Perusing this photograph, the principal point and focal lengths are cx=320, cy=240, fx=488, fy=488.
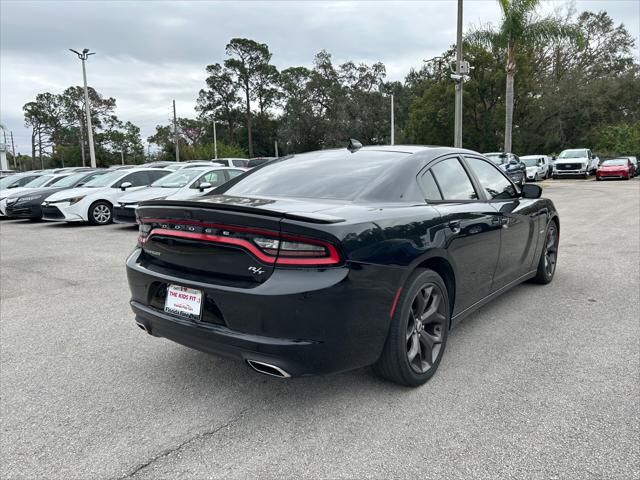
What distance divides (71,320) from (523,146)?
43857 millimetres

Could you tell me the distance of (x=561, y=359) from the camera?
3426 mm

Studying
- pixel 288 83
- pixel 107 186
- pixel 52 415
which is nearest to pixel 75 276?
pixel 52 415

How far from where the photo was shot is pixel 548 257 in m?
5.42

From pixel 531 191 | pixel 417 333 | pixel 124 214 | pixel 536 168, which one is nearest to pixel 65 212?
pixel 124 214

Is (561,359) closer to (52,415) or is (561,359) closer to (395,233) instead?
(395,233)

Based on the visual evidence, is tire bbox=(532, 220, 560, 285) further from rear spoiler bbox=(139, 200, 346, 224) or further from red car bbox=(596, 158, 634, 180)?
red car bbox=(596, 158, 634, 180)

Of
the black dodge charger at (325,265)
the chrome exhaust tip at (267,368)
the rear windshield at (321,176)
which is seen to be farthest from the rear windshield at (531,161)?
the chrome exhaust tip at (267,368)

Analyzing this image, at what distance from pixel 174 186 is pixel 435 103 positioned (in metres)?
33.3

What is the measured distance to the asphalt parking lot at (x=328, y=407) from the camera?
231cm

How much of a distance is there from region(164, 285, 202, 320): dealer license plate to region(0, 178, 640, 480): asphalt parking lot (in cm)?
57

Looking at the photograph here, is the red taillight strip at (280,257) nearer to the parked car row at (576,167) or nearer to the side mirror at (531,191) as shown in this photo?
the side mirror at (531,191)

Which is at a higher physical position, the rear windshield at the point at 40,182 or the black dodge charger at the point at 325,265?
the rear windshield at the point at 40,182

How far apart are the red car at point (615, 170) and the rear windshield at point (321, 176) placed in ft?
91.5

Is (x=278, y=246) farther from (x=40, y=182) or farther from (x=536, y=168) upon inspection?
(x=536, y=168)
